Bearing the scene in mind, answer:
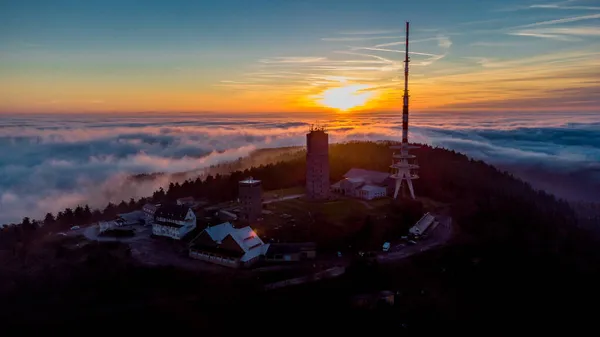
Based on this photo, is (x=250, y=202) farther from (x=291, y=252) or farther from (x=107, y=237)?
(x=107, y=237)

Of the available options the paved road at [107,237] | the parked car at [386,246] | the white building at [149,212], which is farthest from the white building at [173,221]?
the parked car at [386,246]

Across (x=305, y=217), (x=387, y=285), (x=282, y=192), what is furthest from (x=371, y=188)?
(x=387, y=285)

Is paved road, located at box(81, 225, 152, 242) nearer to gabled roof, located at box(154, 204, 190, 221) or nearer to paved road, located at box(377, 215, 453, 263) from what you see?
gabled roof, located at box(154, 204, 190, 221)

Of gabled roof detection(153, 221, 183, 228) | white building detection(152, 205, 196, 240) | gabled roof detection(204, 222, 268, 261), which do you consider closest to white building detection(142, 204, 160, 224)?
white building detection(152, 205, 196, 240)

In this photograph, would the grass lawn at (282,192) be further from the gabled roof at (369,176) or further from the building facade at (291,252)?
the building facade at (291,252)

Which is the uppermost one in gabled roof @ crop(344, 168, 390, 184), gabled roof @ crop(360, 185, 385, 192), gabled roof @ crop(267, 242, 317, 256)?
gabled roof @ crop(344, 168, 390, 184)

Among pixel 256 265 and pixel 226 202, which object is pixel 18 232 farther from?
pixel 256 265
